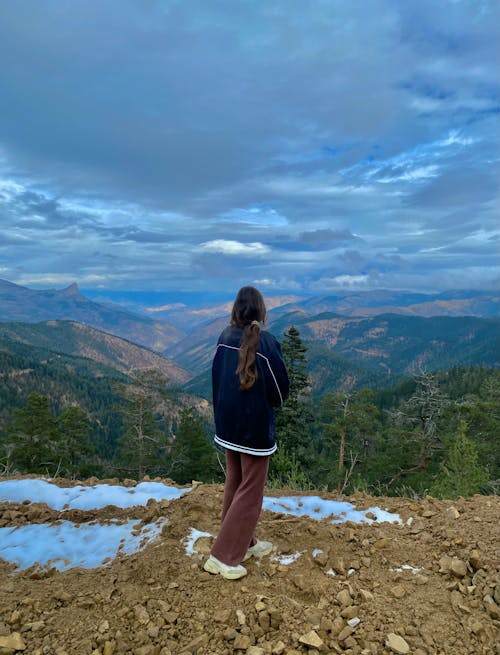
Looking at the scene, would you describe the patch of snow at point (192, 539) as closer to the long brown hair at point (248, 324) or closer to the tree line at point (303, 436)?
the long brown hair at point (248, 324)

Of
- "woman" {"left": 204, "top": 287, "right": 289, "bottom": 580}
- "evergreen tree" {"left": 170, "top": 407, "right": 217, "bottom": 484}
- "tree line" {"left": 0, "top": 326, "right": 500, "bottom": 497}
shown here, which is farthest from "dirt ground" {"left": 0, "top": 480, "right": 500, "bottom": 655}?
"evergreen tree" {"left": 170, "top": 407, "right": 217, "bottom": 484}

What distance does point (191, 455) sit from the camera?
26.8 metres

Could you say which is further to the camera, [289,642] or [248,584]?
[248,584]

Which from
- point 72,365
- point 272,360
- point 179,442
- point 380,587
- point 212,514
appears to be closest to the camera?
point 380,587

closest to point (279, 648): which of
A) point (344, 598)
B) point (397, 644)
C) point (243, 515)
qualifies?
point (344, 598)

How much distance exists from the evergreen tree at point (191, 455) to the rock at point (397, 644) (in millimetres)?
22974

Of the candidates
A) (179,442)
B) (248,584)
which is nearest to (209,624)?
(248,584)

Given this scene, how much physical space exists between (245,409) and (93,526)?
3025 mm

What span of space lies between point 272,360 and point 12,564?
3.63 m

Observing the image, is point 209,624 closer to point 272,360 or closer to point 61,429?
point 272,360

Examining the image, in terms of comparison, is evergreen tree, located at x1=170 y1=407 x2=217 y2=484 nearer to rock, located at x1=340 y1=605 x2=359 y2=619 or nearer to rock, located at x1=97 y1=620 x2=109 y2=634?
rock, located at x1=97 y1=620 x2=109 y2=634

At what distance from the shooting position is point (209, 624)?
123 inches

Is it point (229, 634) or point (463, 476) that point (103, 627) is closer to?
point (229, 634)

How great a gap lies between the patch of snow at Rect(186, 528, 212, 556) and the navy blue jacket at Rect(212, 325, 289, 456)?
1.30 meters
